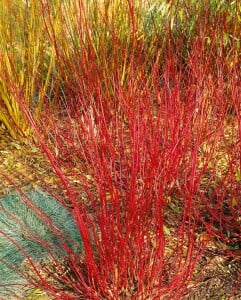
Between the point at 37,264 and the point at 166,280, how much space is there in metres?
0.61

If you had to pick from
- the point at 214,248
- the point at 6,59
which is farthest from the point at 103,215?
the point at 6,59

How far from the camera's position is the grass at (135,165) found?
1.89 meters

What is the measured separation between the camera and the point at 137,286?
83.4 inches

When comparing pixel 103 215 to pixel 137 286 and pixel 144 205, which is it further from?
pixel 137 286

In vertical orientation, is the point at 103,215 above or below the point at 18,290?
above

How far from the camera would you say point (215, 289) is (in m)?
2.23

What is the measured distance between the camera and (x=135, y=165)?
180 cm

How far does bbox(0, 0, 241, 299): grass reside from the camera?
189cm

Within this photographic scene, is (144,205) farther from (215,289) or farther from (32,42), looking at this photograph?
(32,42)

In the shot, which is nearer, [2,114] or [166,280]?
[166,280]

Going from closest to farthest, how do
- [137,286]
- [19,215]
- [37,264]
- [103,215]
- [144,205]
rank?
[103,215] → [144,205] → [137,286] → [37,264] → [19,215]

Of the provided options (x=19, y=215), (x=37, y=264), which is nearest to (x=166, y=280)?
(x=37, y=264)

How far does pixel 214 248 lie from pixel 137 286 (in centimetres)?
54

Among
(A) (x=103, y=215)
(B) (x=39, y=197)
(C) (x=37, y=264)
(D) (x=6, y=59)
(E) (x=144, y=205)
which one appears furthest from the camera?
(D) (x=6, y=59)
